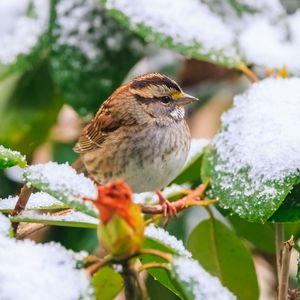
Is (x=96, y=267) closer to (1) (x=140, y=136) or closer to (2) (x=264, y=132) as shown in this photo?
(2) (x=264, y=132)

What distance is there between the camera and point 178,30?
5.94 ft

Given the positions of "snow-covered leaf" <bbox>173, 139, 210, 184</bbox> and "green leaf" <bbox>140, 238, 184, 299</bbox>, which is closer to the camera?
"green leaf" <bbox>140, 238, 184, 299</bbox>

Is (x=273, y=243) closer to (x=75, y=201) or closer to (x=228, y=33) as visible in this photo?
(x=228, y=33)

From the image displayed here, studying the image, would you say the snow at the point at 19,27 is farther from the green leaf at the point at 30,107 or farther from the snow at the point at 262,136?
the snow at the point at 262,136

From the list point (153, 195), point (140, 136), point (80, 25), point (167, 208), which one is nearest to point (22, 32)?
point (80, 25)

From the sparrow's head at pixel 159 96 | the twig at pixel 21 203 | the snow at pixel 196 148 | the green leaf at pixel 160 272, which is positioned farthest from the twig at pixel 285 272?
the sparrow's head at pixel 159 96

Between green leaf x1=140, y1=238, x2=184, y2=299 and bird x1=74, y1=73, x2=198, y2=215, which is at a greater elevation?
green leaf x1=140, y1=238, x2=184, y2=299

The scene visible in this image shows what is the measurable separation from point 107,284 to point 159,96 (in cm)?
110

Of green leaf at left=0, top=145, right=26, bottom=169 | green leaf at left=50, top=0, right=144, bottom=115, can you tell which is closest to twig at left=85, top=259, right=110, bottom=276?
green leaf at left=0, top=145, right=26, bottom=169

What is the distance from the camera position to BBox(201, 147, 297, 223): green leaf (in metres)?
1.36

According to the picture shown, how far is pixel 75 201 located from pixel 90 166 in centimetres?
113

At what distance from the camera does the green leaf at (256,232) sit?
5.78 feet

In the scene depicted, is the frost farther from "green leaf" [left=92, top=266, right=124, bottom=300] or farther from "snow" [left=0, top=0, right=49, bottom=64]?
"snow" [left=0, top=0, right=49, bottom=64]

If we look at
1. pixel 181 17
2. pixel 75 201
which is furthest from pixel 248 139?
pixel 75 201
